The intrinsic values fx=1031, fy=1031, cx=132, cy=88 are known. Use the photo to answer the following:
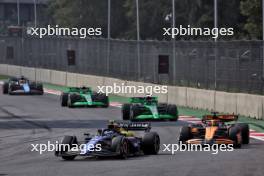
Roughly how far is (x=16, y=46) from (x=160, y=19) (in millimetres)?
23721

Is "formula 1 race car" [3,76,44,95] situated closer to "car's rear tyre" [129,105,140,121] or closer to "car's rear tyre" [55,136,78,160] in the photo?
"car's rear tyre" [129,105,140,121]

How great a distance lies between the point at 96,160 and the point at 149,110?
36.9ft

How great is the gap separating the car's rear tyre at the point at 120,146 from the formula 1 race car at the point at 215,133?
2.43 metres

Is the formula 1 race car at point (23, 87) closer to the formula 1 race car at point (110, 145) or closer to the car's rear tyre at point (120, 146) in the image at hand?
the formula 1 race car at point (110, 145)

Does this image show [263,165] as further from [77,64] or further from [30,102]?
[77,64]

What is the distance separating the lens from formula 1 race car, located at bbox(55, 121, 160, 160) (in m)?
19.3

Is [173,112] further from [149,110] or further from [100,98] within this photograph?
[100,98]

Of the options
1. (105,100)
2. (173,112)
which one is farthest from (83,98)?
(173,112)

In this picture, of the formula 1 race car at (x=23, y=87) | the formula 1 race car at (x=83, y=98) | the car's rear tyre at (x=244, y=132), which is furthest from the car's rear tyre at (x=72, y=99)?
the car's rear tyre at (x=244, y=132)

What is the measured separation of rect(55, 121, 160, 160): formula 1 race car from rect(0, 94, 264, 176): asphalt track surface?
0.16 metres

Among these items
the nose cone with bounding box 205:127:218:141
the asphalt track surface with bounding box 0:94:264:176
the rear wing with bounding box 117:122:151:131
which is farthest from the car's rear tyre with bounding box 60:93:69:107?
the rear wing with bounding box 117:122:151:131

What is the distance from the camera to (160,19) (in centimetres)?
9150

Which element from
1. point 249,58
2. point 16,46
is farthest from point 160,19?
point 249,58

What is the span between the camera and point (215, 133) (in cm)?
2166
